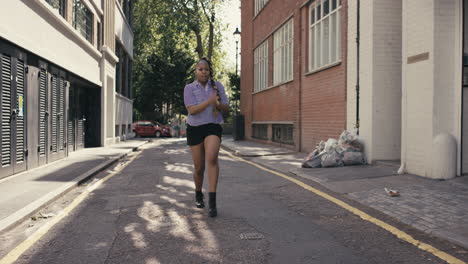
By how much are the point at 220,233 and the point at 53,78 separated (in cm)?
977

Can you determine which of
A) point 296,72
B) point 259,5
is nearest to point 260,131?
point 259,5

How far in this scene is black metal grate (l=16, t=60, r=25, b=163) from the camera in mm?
9159

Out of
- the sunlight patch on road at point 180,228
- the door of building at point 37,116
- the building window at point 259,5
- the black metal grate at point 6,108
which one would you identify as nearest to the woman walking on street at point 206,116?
the sunlight patch on road at point 180,228

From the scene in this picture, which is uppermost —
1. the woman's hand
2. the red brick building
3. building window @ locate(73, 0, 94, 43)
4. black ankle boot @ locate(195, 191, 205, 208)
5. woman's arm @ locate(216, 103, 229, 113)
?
building window @ locate(73, 0, 94, 43)

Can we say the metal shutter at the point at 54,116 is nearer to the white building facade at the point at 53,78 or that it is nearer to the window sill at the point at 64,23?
the white building facade at the point at 53,78


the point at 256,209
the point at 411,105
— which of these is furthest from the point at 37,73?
the point at 411,105

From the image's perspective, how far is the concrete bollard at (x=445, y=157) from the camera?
24.3ft

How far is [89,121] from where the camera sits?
20.1m

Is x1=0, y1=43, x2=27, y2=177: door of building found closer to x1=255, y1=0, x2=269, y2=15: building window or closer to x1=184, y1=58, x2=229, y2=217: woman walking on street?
x1=184, y1=58, x2=229, y2=217: woman walking on street

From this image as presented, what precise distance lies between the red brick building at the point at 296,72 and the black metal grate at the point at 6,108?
25.4 feet

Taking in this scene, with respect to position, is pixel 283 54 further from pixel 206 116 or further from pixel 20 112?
pixel 206 116

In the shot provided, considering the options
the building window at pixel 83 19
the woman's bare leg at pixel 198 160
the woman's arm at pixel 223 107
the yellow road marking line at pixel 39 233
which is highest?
the building window at pixel 83 19

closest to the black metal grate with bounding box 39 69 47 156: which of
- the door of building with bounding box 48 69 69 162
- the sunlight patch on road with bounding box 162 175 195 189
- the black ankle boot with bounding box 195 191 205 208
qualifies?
the door of building with bounding box 48 69 69 162

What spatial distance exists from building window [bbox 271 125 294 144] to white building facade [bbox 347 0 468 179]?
6699mm
